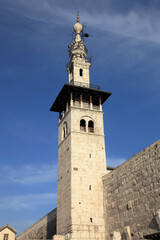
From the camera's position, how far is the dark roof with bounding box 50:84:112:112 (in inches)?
1166

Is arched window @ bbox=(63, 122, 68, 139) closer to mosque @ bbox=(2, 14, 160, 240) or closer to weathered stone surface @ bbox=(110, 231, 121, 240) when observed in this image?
mosque @ bbox=(2, 14, 160, 240)

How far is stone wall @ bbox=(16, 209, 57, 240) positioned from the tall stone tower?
6451mm

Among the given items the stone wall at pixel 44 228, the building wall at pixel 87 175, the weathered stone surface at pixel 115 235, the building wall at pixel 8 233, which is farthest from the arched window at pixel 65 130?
the building wall at pixel 8 233

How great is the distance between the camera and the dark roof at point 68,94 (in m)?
29.6

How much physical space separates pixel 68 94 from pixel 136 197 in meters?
14.2

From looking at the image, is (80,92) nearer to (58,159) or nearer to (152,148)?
(58,159)

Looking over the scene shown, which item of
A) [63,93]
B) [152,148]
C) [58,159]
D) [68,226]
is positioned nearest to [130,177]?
[152,148]

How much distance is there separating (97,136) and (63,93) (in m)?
6.40

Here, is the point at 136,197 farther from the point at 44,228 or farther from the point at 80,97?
the point at 44,228

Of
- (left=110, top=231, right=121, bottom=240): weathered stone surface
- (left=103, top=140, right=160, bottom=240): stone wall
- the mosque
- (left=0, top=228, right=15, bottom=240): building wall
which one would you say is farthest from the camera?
(left=0, top=228, right=15, bottom=240): building wall

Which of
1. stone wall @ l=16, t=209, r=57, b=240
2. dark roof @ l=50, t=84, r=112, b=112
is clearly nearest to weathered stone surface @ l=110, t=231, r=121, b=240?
stone wall @ l=16, t=209, r=57, b=240

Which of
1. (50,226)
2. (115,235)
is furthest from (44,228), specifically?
(115,235)

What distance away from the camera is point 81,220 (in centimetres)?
2352

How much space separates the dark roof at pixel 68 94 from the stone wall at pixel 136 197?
1020 cm
